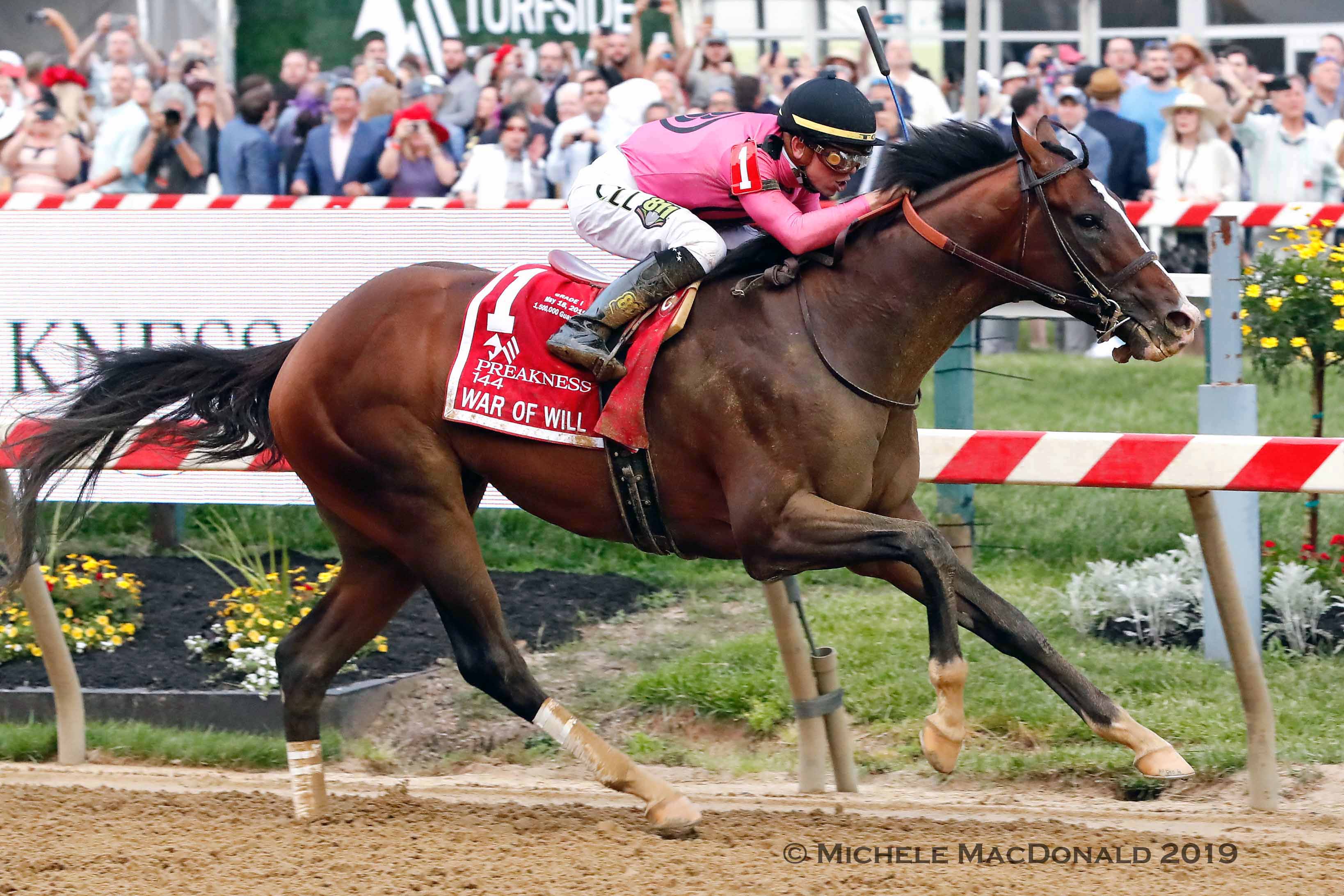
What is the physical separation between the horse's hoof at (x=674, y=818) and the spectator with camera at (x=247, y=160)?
7.32 meters

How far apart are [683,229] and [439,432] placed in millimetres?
894

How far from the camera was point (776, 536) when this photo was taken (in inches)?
168

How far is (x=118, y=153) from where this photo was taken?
11055mm

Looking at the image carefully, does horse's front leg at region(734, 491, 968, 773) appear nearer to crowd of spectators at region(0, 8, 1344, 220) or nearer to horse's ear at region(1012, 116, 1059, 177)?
horse's ear at region(1012, 116, 1059, 177)

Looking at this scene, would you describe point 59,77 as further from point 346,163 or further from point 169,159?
point 346,163

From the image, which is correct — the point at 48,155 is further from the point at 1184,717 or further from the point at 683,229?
the point at 1184,717

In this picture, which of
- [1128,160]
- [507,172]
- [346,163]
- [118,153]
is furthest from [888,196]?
[118,153]

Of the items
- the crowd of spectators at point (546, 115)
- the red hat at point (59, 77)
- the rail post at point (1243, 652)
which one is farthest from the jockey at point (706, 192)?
the red hat at point (59, 77)

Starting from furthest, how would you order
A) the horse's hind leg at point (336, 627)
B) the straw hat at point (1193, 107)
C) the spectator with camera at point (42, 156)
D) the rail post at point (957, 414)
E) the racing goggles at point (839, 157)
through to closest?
the spectator with camera at point (42, 156) → the straw hat at point (1193, 107) → the rail post at point (957, 414) → the horse's hind leg at point (336, 627) → the racing goggles at point (839, 157)

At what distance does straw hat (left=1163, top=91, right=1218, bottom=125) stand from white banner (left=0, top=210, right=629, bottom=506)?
4.58 meters

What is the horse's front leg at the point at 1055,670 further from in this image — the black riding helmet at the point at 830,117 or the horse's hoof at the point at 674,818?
the black riding helmet at the point at 830,117

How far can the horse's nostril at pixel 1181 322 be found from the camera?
13.4ft

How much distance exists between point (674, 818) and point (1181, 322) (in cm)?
181

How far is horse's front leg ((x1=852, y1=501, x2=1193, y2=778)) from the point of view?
162 inches
